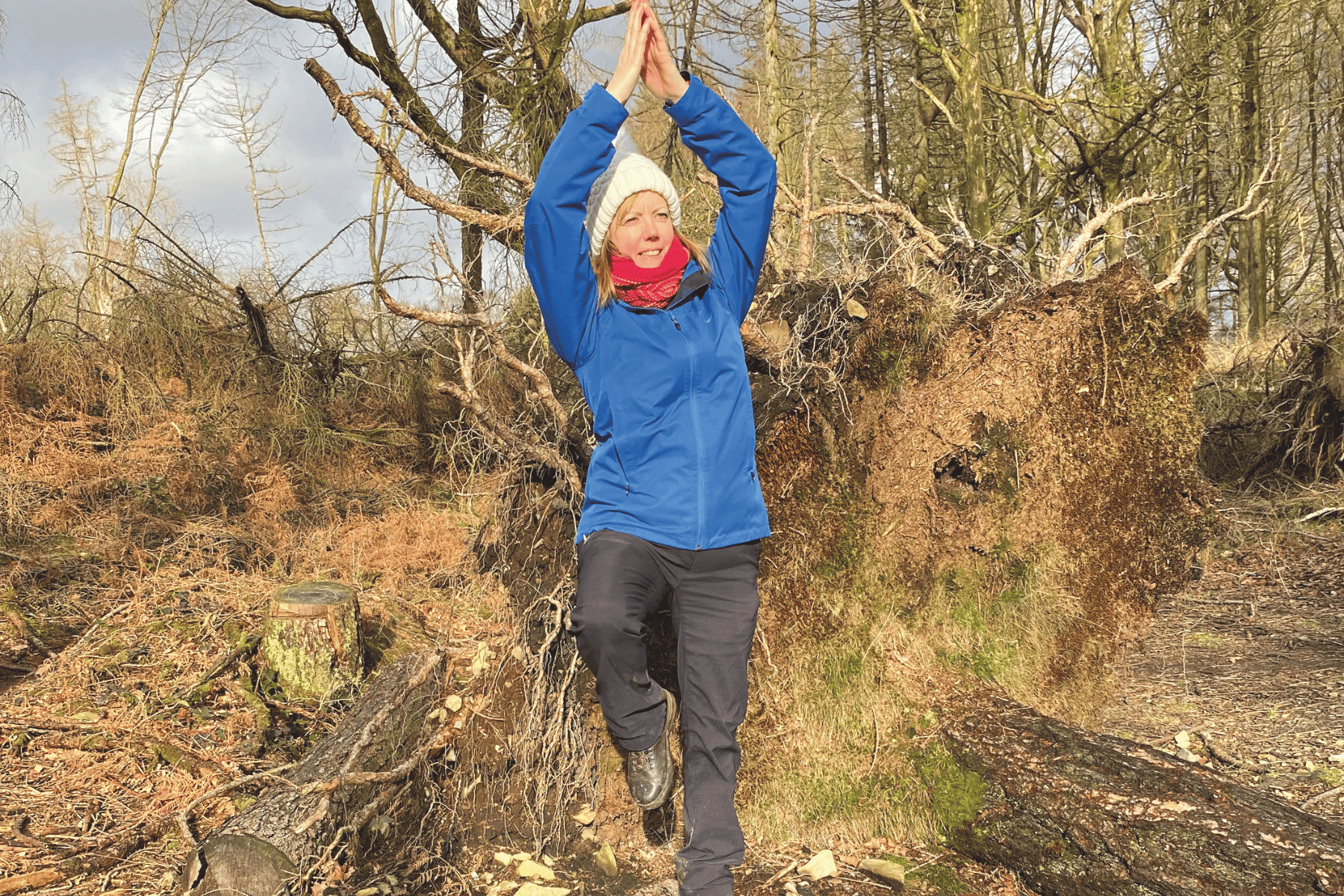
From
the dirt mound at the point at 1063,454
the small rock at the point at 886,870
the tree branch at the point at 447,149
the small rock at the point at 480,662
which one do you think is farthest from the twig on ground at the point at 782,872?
the tree branch at the point at 447,149

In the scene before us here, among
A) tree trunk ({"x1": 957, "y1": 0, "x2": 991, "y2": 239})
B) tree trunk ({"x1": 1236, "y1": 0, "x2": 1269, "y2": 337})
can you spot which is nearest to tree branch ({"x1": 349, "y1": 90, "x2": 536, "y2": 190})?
tree trunk ({"x1": 957, "y1": 0, "x2": 991, "y2": 239})

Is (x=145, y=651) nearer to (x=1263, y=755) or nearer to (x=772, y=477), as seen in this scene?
(x=772, y=477)

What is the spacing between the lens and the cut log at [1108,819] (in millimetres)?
2395

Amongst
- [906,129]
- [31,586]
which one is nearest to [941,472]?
[31,586]

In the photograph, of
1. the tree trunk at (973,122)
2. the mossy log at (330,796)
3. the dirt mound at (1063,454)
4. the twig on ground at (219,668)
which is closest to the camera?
the mossy log at (330,796)

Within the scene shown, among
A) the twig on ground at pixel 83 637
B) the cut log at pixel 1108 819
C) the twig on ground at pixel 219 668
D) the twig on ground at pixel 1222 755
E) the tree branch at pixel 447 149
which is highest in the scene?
the tree branch at pixel 447 149

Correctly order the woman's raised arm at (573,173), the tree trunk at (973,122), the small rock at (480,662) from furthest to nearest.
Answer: the tree trunk at (973,122)
the small rock at (480,662)
the woman's raised arm at (573,173)

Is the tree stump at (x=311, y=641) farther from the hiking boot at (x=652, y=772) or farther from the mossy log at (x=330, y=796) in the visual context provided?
the hiking boot at (x=652, y=772)

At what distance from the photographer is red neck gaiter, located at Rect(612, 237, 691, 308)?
2.53 m

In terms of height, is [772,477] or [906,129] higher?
[906,129]

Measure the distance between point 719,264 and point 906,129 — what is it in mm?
14196

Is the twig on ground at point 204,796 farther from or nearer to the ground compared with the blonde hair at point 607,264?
nearer to the ground

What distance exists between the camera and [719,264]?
8.87 ft

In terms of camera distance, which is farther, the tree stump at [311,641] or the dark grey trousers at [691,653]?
the tree stump at [311,641]
